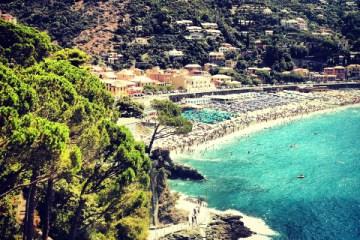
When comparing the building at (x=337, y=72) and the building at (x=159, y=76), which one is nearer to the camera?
the building at (x=159, y=76)

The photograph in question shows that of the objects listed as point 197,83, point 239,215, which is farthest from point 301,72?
point 239,215

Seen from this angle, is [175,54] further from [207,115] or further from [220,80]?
[207,115]

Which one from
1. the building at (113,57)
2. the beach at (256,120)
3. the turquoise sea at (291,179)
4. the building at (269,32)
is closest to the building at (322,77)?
the beach at (256,120)

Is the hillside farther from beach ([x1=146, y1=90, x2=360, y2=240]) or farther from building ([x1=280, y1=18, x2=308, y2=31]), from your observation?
beach ([x1=146, y1=90, x2=360, y2=240])

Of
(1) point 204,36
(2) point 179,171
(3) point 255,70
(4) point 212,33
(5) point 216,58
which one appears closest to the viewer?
(2) point 179,171

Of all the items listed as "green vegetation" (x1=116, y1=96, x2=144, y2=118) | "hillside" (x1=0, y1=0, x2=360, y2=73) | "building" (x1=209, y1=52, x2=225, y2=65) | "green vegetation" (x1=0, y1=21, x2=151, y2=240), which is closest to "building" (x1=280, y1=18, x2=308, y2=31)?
"hillside" (x1=0, y1=0, x2=360, y2=73)

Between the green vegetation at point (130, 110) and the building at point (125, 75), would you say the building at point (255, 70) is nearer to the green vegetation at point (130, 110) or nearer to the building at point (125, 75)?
the building at point (125, 75)

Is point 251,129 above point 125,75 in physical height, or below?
below
